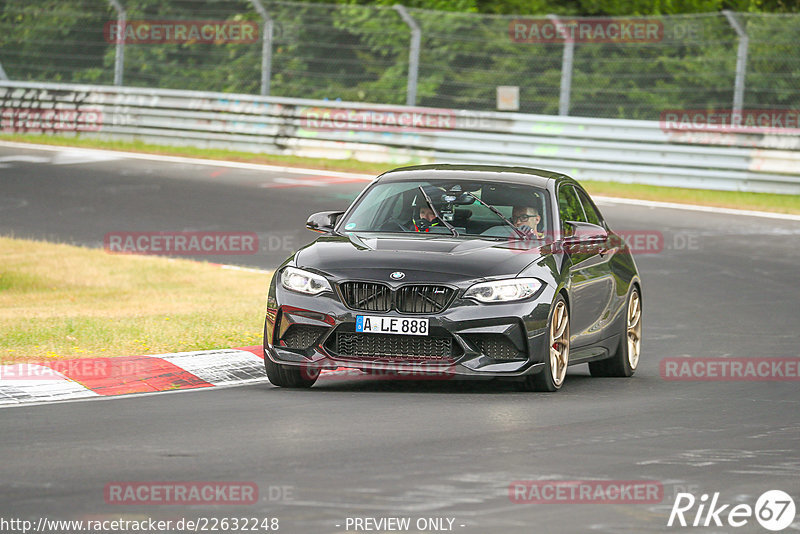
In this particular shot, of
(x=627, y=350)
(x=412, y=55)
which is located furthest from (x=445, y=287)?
(x=412, y=55)

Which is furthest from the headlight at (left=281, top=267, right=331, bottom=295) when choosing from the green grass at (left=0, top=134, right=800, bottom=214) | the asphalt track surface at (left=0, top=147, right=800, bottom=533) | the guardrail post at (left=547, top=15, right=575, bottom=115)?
the guardrail post at (left=547, top=15, right=575, bottom=115)

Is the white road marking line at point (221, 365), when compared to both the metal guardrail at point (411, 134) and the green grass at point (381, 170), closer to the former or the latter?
the green grass at point (381, 170)

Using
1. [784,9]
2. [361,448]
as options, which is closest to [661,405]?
[361,448]

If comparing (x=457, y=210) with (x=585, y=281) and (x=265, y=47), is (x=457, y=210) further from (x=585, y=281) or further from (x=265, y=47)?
(x=265, y=47)

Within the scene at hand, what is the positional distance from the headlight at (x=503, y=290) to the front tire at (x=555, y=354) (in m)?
0.24

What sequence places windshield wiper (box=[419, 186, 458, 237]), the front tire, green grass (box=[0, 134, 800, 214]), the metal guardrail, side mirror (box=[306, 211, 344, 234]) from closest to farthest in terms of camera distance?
the front tire, windshield wiper (box=[419, 186, 458, 237]), side mirror (box=[306, 211, 344, 234]), green grass (box=[0, 134, 800, 214]), the metal guardrail

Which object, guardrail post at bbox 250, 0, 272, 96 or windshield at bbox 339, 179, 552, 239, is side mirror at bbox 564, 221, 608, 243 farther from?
guardrail post at bbox 250, 0, 272, 96

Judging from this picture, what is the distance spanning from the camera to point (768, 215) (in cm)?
2295

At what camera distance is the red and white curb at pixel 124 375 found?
32.0ft

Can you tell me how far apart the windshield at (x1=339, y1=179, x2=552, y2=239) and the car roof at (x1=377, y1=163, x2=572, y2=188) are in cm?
6

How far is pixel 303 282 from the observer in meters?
10.1

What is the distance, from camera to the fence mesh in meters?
25.6

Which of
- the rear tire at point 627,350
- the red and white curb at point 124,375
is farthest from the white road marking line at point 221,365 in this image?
the rear tire at point 627,350

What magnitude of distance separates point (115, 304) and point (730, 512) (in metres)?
9.01
